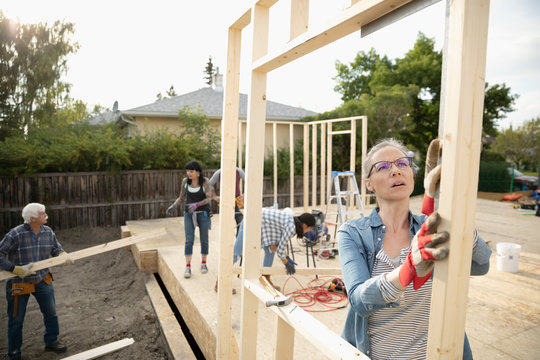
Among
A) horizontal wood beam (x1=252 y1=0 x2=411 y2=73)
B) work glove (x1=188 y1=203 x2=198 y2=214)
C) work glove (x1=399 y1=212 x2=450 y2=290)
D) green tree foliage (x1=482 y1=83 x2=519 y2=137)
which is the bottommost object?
work glove (x1=188 y1=203 x2=198 y2=214)

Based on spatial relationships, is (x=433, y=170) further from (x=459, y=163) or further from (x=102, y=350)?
(x=102, y=350)

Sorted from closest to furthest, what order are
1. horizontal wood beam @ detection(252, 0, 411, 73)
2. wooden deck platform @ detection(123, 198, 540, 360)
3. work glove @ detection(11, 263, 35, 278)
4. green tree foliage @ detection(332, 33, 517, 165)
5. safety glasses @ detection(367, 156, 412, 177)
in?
horizontal wood beam @ detection(252, 0, 411, 73) → safety glasses @ detection(367, 156, 412, 177) → wooden deck platform @ detection(123, 198, 540, 360) → work glove @ detection(11, 263, 35, 278) → green tree foliage @ detection(332, 33, 517, 165)

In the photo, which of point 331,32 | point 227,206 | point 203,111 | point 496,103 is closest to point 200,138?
point 203,111

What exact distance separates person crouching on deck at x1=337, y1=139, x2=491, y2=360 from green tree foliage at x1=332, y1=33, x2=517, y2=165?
14.3 m

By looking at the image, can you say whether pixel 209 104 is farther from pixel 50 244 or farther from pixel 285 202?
pixel 50 244

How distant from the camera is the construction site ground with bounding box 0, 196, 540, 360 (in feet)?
10.4

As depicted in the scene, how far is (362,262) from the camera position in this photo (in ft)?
4.36

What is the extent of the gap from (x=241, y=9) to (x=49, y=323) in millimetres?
3964

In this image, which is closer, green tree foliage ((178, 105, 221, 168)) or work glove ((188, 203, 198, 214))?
work glove ((188, 203, 198, 214))

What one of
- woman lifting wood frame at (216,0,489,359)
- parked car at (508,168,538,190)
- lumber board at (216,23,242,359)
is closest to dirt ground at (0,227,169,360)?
lumber board at (216,23,242,359)

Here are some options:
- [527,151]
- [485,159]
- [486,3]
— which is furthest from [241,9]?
[527,151]

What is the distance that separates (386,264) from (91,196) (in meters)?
9.35

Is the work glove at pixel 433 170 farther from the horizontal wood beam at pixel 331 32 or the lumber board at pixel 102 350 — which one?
the lumber board at pixel 102 350

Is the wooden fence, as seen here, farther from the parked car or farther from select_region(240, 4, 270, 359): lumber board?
the parked car
